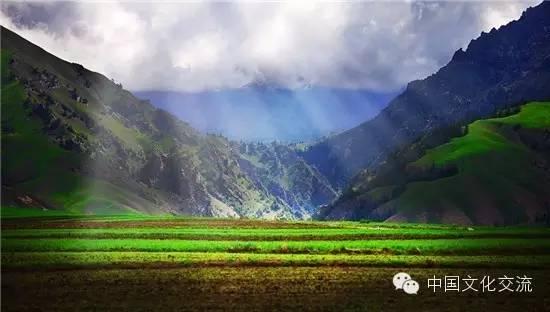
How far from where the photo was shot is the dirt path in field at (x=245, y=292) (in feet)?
177

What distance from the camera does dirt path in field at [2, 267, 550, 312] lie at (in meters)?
53.9

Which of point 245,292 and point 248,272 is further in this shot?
point 248,272

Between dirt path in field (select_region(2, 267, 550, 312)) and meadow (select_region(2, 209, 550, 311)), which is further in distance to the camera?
meadow (select_region(2, 209, 550, 311))

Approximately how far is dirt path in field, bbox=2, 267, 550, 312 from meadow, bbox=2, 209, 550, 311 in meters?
0.10

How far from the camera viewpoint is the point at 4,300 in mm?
55781

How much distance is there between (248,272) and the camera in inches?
2783

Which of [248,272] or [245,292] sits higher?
[248,272]

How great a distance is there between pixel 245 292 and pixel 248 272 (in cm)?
1172

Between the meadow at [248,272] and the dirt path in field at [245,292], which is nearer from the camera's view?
the dirt path in field at [245,292]

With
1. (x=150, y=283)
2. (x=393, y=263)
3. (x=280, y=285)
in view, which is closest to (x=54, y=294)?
(x=150, y=283)

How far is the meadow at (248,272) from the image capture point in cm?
5538

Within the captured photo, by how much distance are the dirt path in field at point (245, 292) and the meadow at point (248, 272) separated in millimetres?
102

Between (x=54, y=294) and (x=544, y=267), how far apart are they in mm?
57813

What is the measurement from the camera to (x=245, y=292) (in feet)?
193
